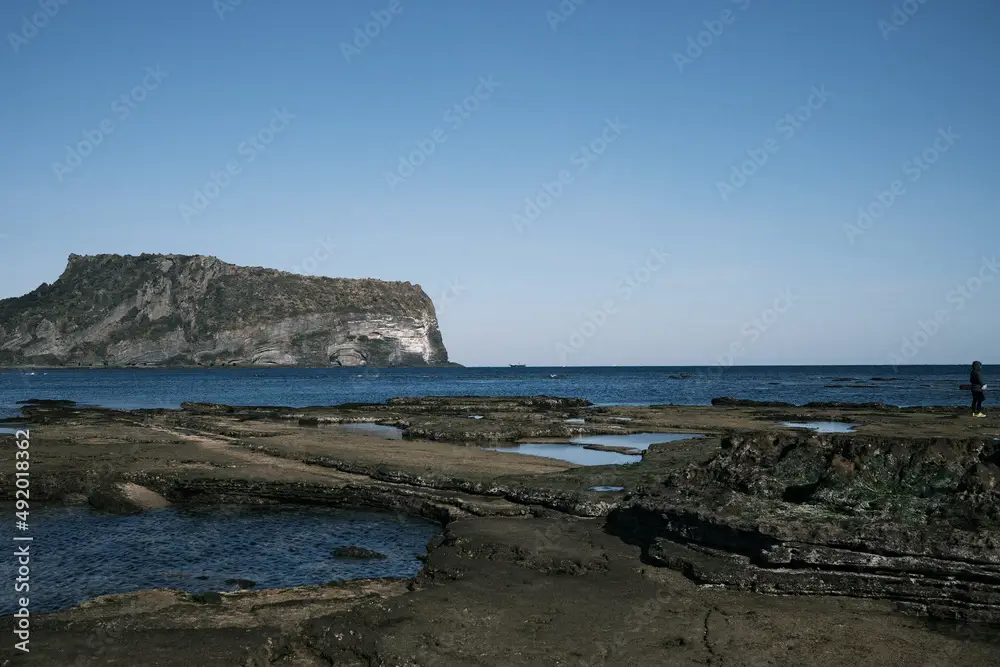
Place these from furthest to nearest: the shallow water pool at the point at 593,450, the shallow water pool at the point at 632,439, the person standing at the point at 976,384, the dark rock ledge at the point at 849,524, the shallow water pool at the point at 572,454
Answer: the person standing at the point at 976,384 → the shallow water pool at the point at 632,439 → the shallow water pool at the point at 593,450 → the shallow water pool at the point at 572,454 → the dark rock ledge at the point at 849,524

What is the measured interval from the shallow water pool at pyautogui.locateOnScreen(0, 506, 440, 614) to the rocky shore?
1.00 metres

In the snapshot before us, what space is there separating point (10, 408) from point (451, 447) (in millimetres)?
47321

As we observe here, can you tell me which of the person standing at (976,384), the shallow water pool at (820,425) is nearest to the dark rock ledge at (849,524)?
the person standing at (976,384)

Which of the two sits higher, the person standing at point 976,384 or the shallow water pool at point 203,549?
the person standing at point 976,384

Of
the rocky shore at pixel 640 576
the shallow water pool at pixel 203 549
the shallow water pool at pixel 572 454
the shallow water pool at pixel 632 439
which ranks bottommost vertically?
the shallow water pool at pixel 203 549

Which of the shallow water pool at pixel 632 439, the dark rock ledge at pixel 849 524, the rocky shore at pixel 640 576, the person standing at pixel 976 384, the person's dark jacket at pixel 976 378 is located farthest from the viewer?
the person's dark jacket at pixel 976 378

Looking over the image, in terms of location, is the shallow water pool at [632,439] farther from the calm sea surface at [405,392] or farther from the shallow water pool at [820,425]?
the calm sea surface at [405,392]

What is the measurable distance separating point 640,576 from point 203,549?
29.4 ft

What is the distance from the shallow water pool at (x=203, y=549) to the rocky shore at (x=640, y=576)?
1.00 meters

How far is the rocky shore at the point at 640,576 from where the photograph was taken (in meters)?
8.29

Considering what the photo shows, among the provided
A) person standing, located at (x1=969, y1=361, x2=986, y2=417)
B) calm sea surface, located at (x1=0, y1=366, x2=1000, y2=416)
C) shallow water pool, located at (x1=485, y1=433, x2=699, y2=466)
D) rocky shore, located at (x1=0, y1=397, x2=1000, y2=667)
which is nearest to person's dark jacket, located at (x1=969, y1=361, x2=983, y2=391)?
person standing, located at (x1=969, y1=361, x2=986, y2=417)

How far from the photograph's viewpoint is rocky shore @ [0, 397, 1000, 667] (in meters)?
8.29

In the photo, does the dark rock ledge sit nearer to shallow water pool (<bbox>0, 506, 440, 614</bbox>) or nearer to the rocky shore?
the rocky shore

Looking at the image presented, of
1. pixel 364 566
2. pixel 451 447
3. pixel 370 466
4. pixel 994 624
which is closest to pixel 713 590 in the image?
pixel 994 624
